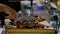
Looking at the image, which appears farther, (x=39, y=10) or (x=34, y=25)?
(x=39, y=10)

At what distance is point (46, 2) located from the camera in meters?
1.18

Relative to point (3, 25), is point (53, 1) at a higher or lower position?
higher

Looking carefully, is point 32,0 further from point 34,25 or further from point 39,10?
point 34,25

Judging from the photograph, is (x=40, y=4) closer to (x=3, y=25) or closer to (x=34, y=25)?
(x=34, y=25)

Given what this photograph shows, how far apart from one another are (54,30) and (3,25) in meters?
0.39

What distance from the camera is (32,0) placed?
1.16 m

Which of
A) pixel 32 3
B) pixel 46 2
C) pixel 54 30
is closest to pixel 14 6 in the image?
pixel 32 3

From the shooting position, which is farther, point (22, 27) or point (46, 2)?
point (46, 2)

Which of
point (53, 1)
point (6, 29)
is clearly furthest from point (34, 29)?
point (53, 1)

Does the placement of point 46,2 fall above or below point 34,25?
above

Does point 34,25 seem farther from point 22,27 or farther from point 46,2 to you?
point 46,2

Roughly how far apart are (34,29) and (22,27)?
91 millimetres

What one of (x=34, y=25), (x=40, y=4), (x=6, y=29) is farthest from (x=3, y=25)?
(x=40, y=4)

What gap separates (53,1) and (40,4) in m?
0.11
